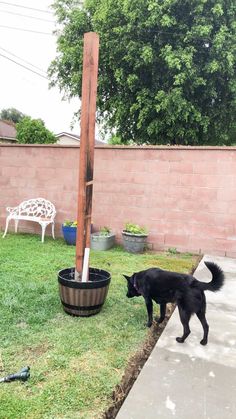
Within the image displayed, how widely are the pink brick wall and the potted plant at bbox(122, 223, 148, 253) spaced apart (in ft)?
0.99

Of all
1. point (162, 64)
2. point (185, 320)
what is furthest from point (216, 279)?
point (162, 64)

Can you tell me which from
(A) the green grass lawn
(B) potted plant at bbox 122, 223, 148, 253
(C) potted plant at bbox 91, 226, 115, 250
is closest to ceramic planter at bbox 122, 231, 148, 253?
(B) potted plant at bbox 122, 223, 148, 253

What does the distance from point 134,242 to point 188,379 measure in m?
3.68

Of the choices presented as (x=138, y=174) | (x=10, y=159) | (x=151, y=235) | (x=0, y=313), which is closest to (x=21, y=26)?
(x=10, y=159)

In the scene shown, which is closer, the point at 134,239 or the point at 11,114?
the point at 134,239

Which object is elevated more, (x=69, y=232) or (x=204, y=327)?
(x=69, y=232)

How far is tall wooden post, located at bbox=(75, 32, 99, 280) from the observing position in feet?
10.0

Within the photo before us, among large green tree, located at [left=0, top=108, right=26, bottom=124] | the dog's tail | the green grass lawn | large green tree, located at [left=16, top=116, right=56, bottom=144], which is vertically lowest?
the green grass lawn

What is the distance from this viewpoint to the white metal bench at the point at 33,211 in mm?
6598

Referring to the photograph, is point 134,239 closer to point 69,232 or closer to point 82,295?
point 69,232

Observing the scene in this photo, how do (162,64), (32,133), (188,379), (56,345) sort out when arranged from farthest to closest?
(32,133), (162,64), (56,345), (188,379)

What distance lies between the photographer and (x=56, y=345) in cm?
256

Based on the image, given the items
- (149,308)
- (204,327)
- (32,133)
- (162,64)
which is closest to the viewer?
(204,327)

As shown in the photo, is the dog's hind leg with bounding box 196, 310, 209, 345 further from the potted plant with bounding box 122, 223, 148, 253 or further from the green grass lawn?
the potted plant with bounding box 122, 223, 148, 253
